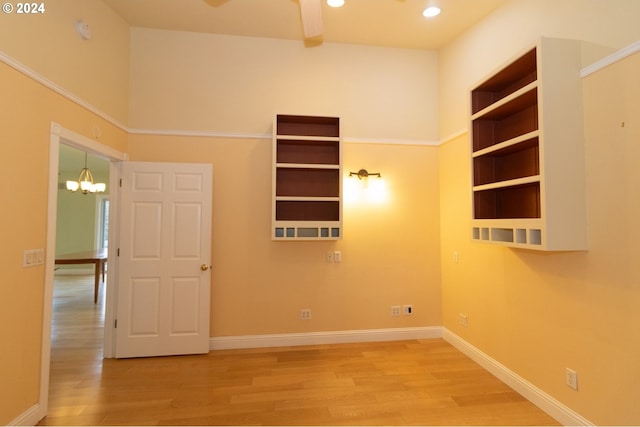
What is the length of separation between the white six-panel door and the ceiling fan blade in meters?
1.84

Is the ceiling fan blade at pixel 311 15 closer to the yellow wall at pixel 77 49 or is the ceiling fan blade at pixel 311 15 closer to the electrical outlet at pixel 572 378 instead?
the yellow wall at pixel 77 49

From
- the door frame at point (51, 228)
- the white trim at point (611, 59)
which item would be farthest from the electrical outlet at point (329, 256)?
the white trim at point (611, 59)

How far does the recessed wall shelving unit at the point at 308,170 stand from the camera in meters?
3.53

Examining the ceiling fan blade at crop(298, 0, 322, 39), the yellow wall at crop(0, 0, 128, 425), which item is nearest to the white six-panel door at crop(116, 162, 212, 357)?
the yellow wall at crop(0, 0, 128, 425)

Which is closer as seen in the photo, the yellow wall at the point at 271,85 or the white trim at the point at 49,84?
the white trim at the point at 49,84

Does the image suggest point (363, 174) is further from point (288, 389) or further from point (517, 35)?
point (288, 389)

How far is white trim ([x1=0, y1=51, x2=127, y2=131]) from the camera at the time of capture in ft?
6.51

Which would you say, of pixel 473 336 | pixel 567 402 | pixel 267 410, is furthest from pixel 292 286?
pixel 567 402

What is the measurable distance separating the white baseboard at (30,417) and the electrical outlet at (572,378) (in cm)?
393

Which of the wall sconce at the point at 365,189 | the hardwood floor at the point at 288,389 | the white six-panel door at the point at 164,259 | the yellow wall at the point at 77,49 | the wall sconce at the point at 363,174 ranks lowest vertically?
the hardwood floor at the point at 288,389

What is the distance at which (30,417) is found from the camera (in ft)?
7.09

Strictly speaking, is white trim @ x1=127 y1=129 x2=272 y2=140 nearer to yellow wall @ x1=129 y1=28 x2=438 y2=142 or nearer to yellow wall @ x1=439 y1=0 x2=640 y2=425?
yellow wall @ x1=129 y1=28 x2=438 y2=142

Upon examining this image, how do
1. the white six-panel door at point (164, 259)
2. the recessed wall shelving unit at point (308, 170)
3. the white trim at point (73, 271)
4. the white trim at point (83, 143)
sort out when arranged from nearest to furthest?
the white trim at point (83, 143)
the white six-panel door at point (164, 259)
the recessed wall shelving unit at point (308, 170)
the white trim at point (73, 271)

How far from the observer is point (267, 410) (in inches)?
93.7
